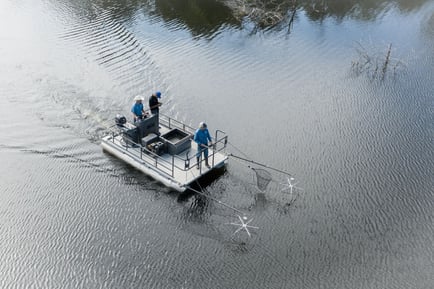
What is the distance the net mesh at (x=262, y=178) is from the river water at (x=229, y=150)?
41cm

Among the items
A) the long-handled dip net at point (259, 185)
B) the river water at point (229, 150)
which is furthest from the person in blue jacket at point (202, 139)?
the river water at point (229, 150)

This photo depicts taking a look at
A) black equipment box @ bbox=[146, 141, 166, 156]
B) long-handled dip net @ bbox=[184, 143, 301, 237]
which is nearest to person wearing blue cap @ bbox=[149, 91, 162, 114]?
black equipment box @ bbox=[146, 141, 166, 156]

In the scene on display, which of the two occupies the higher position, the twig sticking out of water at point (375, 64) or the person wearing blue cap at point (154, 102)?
the person wearing blue cap at point (154, 102)

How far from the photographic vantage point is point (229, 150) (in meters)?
→ 18.9

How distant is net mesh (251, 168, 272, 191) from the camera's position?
1620 cm

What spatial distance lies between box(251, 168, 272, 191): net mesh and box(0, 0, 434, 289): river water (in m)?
0.41

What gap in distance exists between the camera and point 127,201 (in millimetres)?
16156

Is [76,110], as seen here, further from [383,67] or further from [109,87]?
[383,67]

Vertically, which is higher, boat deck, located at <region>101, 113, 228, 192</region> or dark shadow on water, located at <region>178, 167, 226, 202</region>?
boat deck, located at <region>101, 113, 228, 192</region>

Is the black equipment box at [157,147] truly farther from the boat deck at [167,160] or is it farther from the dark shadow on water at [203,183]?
the dark shadow on water at [203,183]

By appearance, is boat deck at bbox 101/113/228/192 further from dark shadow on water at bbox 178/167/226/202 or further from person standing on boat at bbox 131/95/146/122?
person standing on boat at bbox 131/95/146/122

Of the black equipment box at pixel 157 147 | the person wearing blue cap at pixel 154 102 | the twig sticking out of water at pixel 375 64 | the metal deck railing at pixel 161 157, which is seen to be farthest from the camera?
the twig sticking out of water at pixel 375 64

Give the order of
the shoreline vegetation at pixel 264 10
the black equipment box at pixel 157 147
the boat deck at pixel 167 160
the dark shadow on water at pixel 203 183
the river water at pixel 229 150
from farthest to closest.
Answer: the shoreline vegetation at pixel 264 10, the black equipment box at pixel 157 147, the boat deck at pixel 167 160, the dark shadow on water at pixel 203 183, the river water at pixel 229 150

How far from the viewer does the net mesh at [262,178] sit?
53.2ft
